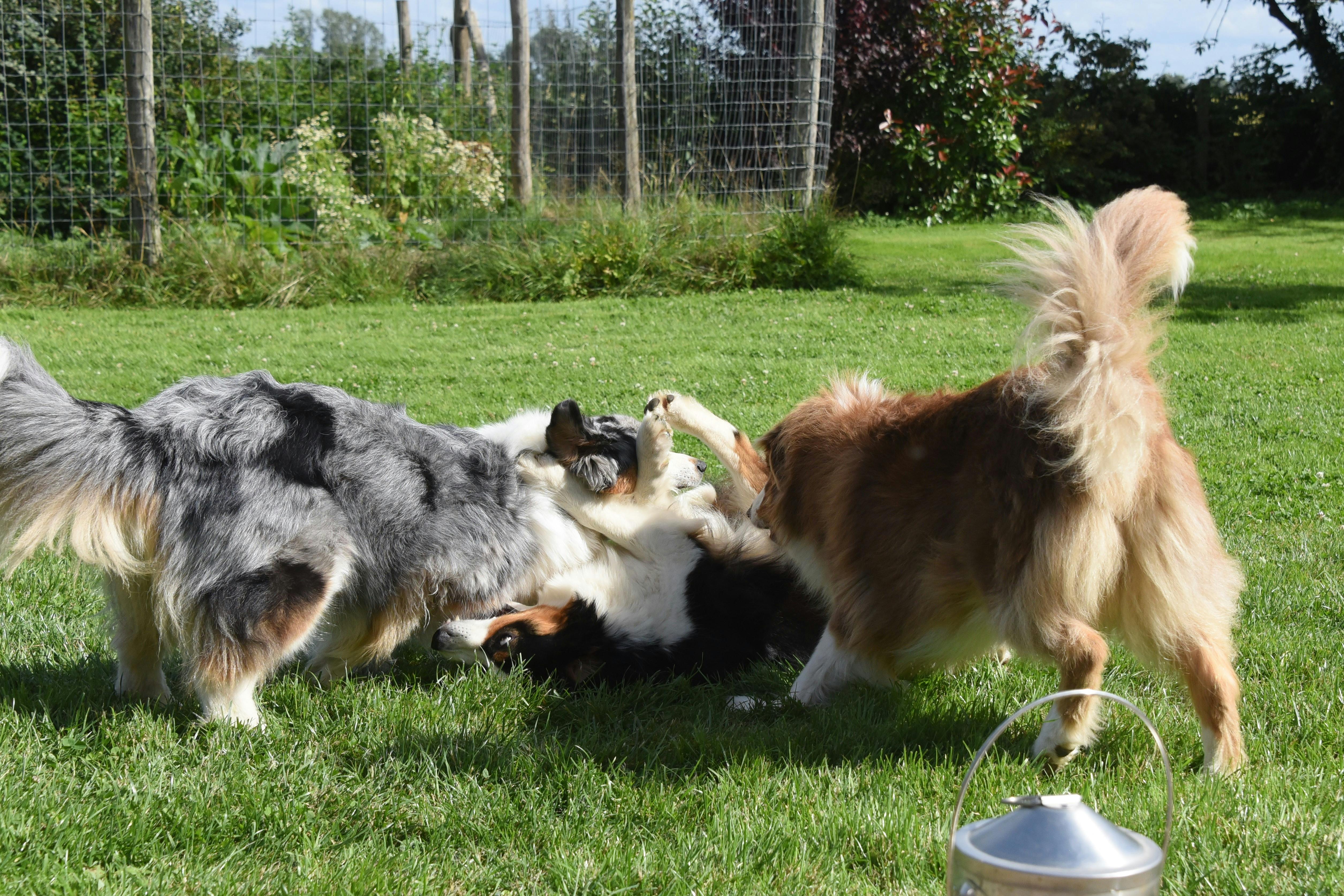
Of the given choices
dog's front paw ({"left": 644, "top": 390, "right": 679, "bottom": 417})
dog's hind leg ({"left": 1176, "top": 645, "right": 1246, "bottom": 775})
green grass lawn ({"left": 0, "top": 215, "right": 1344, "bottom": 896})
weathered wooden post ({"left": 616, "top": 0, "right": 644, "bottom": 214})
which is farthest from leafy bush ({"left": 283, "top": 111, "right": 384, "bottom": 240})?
dog's hind leg ({"left": 1176, "top": 645, "right": 1246, "bottom": 775})

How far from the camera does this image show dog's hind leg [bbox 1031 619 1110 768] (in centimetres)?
273

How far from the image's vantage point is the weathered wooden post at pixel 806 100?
12.1m

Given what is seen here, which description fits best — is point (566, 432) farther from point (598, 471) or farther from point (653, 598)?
point (653, 598)

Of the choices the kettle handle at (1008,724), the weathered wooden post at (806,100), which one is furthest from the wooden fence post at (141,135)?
the kettle handle at (1008,724)

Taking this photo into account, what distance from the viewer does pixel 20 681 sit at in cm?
354

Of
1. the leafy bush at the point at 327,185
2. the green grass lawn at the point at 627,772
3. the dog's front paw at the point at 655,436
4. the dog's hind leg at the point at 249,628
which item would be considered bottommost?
the green grass lawn at the point at 627,772

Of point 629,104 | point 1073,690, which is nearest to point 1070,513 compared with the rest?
point 1073,690

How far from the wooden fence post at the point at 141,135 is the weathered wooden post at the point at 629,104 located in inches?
194

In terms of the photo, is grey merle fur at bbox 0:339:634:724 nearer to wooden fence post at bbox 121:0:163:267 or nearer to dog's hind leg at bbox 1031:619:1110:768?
dog's hind leg at bbox 1031:619:1110:768

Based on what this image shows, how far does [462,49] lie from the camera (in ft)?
43.5

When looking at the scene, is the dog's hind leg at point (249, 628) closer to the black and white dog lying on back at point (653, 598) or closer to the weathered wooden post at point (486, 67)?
the black and white dog lying on back at point (653, 598)

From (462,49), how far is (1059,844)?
13.3 metres

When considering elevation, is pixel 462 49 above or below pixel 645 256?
above

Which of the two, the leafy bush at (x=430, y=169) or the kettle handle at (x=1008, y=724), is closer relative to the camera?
the kettle handle at (x=1008, y=724)
